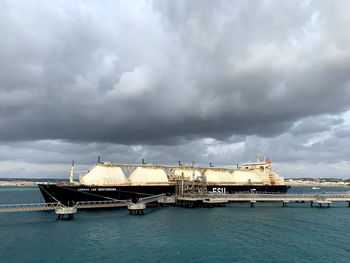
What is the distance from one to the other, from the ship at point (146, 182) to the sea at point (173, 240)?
Result: 807 centimetres

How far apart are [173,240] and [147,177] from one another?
42830mm

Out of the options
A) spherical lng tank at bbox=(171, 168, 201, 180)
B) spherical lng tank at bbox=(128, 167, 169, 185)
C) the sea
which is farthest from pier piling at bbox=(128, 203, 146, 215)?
spherical lng tank at bbox=(171, 168, 201, 180)

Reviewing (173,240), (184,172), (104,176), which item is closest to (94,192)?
(104,176)

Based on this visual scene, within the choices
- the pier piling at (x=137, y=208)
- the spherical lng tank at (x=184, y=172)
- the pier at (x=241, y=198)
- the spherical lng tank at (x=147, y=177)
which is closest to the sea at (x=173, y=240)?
the pier piling at (x=137, y=208)

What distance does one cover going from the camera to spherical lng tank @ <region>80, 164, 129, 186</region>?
66.7 meters

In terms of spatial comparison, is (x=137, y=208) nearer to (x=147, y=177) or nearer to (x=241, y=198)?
(x=147, y=177)

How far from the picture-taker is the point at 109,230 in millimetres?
41312

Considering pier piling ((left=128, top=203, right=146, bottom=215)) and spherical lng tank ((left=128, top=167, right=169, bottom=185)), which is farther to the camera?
spherical lng tank ((left=128, top=167, right=169, bottom=185))

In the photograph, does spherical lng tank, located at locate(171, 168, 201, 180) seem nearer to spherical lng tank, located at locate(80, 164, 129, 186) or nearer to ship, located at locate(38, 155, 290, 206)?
ship, located at locate(38, 155, 290, 206)

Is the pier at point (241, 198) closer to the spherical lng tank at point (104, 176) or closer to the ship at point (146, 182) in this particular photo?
the ship at point (146, 182)

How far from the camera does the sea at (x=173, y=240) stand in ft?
95.6

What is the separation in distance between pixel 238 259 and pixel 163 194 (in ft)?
163

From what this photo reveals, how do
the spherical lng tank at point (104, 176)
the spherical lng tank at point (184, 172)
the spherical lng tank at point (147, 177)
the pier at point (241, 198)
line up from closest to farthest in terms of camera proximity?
the spherical lng tank at point (104, 176) → the pier at point (241, 198) → the spherical lng tank at point (147, 177) → the spherical lng tank at point (184, 172)

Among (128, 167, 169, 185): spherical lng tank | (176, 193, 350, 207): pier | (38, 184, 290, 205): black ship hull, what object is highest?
(128, 167, 169, 185): spherical lng tank
